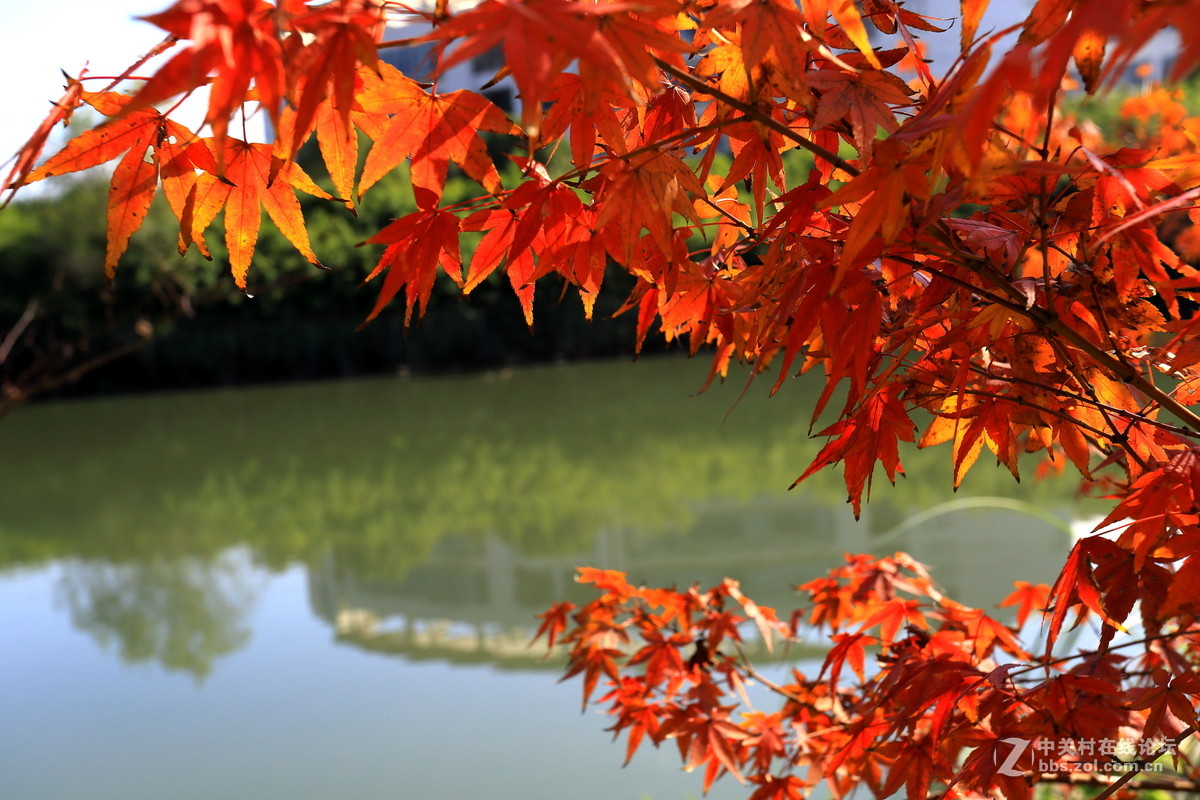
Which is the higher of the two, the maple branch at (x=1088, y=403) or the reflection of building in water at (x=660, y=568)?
the maple branch at (x=1088, y=403)

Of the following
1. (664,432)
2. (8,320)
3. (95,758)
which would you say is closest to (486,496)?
(664,432)

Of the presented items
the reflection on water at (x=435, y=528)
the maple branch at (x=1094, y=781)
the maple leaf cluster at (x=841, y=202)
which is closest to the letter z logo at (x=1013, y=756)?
the maple leaf cluster at (x=841, y=202)

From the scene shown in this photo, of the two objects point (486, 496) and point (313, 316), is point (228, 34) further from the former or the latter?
point (313, 316)

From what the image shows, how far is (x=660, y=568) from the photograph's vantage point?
126 inches

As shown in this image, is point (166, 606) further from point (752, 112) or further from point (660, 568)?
point (752, 112)

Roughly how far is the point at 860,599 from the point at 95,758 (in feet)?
6.58

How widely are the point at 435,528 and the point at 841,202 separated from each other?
361 cm

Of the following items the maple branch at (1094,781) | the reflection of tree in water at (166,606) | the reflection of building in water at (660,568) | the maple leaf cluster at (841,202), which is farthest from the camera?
the reflection of tree in water at (166,606)

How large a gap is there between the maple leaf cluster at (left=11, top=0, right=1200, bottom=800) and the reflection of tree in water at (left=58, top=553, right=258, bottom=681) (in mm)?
2485

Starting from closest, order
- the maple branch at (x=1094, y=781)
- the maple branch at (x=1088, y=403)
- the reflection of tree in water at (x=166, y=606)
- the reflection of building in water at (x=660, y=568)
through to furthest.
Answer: the maple branch at (x=1088, y=403), the maple branch at (x=1094, y=781), the reflection of building in water at (x=660, y=568), the reflection of tree in water at (x=166, y=606)

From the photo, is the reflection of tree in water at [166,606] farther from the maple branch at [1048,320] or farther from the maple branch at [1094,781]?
the maple branch at [1048,320]

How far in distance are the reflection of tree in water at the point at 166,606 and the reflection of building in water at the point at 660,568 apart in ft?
0.94

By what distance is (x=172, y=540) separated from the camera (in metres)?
4.04

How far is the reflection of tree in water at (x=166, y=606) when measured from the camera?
289 centimetres
